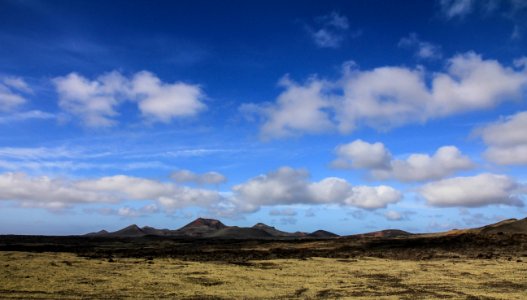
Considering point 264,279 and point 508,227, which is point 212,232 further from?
point 264,279

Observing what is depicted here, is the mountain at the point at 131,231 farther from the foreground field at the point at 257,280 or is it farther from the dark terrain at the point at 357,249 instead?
the foreground field at the point at 257,280

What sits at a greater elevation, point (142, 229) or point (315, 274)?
point (142, 229)

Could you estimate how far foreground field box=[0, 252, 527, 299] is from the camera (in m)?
24.8

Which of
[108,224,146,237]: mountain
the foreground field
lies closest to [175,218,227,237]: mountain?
[108,224,146,237]: mountain

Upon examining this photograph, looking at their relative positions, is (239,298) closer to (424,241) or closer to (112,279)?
(112,279)

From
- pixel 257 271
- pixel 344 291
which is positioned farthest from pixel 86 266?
pixel 344 291

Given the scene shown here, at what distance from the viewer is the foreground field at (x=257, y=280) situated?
24812 mm

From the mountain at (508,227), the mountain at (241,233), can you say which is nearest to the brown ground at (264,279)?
the mountain at (508,227)

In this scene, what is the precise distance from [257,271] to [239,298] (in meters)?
12.6

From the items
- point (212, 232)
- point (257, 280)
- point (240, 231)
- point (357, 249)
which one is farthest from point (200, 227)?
point (257, 280)

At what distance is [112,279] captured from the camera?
29.4 m

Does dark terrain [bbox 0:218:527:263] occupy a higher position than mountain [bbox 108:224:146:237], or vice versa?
mountain [bbox 108:224:146:237]

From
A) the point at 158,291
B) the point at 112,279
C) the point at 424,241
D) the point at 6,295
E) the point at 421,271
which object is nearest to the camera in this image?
the point at 6,295

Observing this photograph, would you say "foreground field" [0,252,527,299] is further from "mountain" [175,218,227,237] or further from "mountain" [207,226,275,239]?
"mountain" [175,218,227,237]
